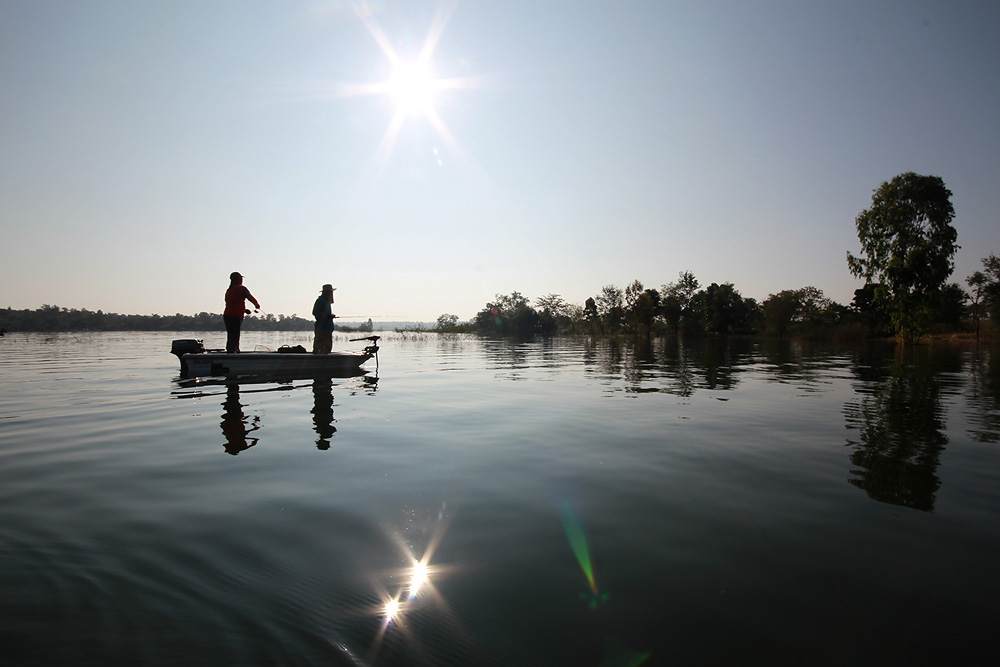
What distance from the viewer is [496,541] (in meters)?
3.47

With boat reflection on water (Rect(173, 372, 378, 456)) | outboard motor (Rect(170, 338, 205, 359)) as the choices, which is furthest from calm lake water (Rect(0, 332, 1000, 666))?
outboard motor (Rect(170, 338, 205, 359))

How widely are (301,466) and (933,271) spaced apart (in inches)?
1844

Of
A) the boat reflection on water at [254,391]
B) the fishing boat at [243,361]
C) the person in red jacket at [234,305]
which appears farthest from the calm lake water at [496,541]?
the person in red jacket at [234,305]

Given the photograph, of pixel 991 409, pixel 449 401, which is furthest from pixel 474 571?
pixel 991 409

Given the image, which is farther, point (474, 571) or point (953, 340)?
point (953, 340)

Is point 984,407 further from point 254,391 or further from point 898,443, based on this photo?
point 254,391

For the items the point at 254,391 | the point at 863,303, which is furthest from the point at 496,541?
the point at 863,303

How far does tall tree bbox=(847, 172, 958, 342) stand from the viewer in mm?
36406

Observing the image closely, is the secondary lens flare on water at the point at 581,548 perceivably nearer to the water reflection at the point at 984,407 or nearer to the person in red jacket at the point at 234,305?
the water reflection at the point at 984,407

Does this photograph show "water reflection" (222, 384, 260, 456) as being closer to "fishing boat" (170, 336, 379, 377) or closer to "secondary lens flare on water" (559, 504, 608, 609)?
"fishing boat" (170, 336, 379, 377)

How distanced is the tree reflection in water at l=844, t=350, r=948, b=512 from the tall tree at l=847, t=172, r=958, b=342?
106 ft

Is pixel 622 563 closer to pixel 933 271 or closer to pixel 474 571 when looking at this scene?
pixel 474 571

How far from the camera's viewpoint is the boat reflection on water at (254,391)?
6.76m

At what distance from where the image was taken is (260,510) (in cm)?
402
